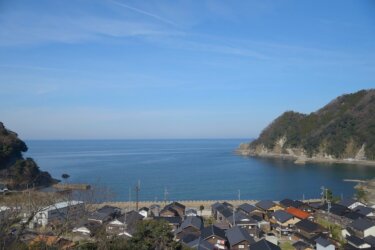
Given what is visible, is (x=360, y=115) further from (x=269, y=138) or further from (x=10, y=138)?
(x=10, y=138)

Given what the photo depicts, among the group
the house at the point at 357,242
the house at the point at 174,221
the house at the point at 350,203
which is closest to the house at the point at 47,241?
the house at the point at 174,221

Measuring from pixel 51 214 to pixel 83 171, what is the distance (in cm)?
1522

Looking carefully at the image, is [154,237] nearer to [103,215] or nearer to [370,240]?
[103,215]

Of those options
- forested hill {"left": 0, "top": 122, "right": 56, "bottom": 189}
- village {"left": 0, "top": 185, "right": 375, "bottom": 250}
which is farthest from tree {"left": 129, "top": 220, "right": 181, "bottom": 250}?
forested hill {"left": 0, "top": 122, "right": 56, "bottom": 189}

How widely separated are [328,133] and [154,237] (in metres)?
31.6

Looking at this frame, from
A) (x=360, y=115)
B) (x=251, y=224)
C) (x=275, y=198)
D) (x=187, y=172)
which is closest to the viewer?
(x=251, y=224)

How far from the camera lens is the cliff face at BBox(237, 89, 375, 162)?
31.8 metres

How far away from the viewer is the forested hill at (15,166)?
1520 cm

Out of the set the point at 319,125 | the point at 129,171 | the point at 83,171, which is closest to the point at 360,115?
the point at 319,125

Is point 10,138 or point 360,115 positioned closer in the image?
point 10,138

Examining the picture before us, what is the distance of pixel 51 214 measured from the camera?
9.74 meters

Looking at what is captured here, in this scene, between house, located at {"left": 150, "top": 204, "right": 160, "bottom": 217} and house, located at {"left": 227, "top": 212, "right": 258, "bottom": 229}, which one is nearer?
house, located at {"left": 227, "top": 212, "right": 258, "bottom": 229}

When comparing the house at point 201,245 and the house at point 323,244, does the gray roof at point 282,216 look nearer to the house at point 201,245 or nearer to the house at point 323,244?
the house at point 323,244

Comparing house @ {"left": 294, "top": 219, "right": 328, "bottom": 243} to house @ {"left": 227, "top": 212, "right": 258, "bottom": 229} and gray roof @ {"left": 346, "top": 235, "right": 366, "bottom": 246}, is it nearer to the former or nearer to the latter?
gray roof @ {"left": 346, "top": 235, "right": 366, "bottom": 246}
